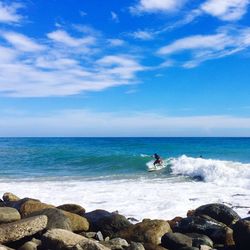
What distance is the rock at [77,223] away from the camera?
9.33 m

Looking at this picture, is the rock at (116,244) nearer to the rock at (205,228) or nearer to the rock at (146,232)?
the rock at (146,232)

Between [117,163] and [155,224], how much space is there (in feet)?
88.1

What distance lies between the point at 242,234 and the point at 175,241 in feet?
4.04

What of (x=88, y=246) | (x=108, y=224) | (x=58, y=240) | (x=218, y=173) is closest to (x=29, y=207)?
(x=108, y=224)

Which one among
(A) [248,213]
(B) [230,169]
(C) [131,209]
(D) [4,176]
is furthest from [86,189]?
(B) [230,169]

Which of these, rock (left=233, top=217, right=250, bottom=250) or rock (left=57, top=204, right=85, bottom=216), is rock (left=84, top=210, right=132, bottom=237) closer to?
rock (left=57, top=204, right=85, bottom=216)

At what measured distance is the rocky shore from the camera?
782 cm

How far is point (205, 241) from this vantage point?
8.64 meters

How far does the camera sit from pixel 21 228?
8031mm

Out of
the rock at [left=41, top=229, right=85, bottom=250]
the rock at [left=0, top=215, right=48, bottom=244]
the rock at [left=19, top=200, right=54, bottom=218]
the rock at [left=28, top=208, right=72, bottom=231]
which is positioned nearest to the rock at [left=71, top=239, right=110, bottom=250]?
the rock at [left=41, top=229, right=85, bottom=250]

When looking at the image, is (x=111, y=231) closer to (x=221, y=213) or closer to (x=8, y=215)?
(x=8, y=215)

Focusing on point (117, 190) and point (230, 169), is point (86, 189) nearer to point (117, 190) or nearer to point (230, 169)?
point (117, 190)

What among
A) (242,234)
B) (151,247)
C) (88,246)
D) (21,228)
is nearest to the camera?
(88,246)

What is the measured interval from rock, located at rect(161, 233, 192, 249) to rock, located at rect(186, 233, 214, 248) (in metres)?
0.10
